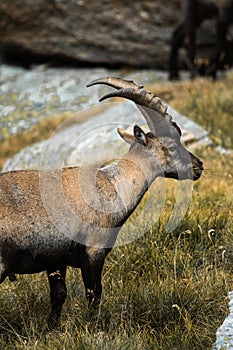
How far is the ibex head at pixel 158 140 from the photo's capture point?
534cm

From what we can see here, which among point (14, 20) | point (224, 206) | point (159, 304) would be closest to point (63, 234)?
point (159, 304)

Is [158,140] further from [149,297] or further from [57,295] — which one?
[57,295]

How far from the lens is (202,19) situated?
13.7 m

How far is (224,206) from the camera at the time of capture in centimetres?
722

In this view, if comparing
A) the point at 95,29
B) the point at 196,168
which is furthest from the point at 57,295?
the point at 95,29

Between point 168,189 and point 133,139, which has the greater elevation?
point 133,139

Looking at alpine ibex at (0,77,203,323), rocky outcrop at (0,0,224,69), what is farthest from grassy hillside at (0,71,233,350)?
rocky outcrop at (0,0,224,69)

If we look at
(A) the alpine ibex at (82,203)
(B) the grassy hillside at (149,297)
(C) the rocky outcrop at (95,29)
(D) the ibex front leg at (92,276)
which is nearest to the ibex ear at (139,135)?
(A) the alpine ibex at (82,203)

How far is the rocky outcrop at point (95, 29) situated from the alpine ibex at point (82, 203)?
400 inches

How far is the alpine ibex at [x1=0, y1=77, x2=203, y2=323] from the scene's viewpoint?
4762 mm

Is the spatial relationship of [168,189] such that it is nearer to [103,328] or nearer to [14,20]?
[103,328]

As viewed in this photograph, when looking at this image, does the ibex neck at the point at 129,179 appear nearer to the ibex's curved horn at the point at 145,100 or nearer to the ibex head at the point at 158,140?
the ibex head at the point at 158,140

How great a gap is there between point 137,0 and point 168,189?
8.16 m

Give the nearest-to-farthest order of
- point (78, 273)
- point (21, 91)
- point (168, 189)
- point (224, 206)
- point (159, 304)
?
point (159, 304) < point (78, 273) < point (224, 206) < point (168, 189) < point (21, 91)
